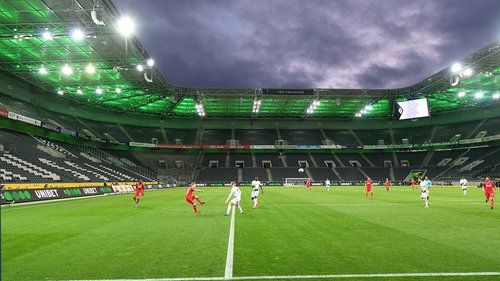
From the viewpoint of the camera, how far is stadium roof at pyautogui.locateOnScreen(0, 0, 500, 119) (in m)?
29.6

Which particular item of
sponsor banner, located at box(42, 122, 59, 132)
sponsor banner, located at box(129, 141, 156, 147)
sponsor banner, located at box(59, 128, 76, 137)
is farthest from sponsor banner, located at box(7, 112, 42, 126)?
sponsor banner, located at box(129, 141, 156, 147)

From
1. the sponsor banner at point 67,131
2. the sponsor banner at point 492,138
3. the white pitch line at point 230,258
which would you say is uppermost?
the sponsor banner at point 492,138

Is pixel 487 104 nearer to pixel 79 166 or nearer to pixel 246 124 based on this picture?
pixel 246 124

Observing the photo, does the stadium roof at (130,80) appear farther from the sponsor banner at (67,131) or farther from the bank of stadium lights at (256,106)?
the sponsor banner at (67,131)

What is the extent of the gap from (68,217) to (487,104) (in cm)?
8280

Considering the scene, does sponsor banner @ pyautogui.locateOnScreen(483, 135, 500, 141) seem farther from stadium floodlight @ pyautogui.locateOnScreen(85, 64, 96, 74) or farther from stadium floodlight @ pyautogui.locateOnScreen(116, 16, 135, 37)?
stadium floodlight @ pyautogui.locateOnScreen(85, 64, 96, 74)

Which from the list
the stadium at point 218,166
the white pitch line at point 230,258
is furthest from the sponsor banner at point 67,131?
the white pitch line at point 230,258

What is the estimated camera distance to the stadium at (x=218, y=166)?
8289 mm

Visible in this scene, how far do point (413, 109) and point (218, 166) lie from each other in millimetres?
43235

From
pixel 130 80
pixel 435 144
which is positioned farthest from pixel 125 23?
pixel 435 144

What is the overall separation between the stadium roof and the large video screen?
4.01m

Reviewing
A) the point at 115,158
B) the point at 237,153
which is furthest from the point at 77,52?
the point at 237,153

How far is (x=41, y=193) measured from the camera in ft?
90.4

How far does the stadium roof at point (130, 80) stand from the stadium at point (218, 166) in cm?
23
